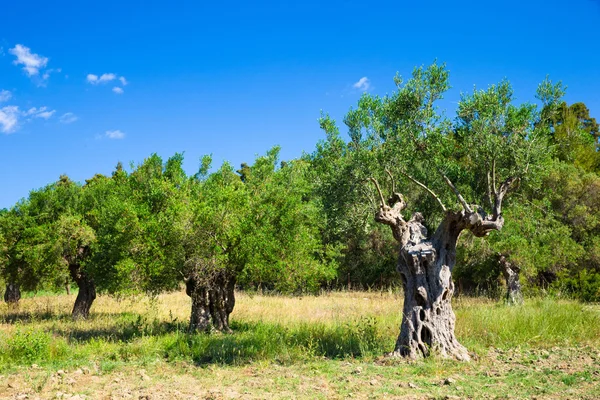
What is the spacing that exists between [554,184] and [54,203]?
26.7m

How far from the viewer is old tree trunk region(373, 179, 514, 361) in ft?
35.9

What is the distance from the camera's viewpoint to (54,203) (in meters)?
21.8

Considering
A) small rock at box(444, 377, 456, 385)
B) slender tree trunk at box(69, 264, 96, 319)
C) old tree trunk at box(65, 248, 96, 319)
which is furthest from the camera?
slender tree trunk at box(69, 264, 96, 319)

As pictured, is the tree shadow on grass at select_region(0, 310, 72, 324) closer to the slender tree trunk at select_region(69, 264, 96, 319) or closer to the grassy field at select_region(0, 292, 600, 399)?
the slender tree trunk at select_region(69, 264, 96, 319)

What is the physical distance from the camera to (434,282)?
37.2 ft

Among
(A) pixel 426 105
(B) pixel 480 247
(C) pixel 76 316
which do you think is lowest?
(C) pixel 76 316

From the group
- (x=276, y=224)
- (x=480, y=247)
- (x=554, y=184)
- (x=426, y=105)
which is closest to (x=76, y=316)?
(x=276, y=224)

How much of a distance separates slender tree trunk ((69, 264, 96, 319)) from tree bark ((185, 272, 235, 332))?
25.8ft

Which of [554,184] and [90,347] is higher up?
[554,184]

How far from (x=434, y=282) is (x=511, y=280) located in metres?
11.3

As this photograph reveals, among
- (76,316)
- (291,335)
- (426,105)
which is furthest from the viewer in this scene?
(76,316)

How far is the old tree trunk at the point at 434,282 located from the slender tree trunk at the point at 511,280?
10.1 metres

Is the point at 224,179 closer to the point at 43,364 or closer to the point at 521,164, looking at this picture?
the point at 43,364

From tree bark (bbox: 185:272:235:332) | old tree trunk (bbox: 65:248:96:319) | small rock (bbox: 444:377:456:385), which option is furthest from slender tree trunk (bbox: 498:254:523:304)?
old tree trunk (bbox: 65:248:96:319)
